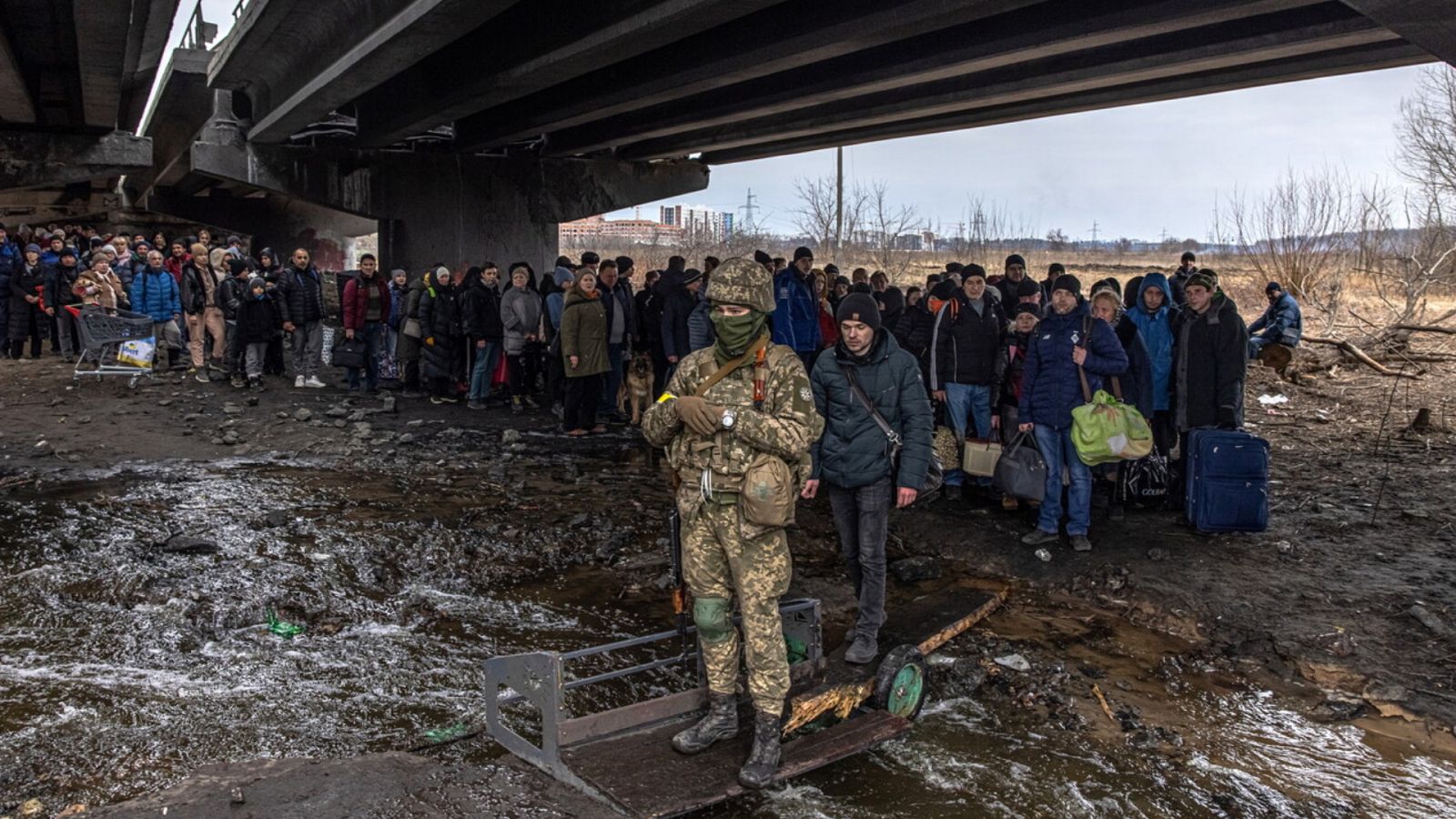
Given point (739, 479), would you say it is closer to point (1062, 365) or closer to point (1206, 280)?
point (1062, 365)

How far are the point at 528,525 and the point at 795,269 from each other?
4.96 meters

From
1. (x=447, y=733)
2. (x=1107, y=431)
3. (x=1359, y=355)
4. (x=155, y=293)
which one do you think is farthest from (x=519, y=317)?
(x=1359, y=355)

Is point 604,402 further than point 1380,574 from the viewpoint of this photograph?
Yes

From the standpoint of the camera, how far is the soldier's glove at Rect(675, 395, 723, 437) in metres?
4.24

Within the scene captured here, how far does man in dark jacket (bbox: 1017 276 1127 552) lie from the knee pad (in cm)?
414

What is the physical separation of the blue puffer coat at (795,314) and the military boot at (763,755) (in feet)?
25.0

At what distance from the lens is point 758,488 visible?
4.18 metres

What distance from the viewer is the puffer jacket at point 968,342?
28.9 feet

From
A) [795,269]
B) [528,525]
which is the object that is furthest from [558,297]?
[528,525]

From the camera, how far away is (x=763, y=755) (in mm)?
4277

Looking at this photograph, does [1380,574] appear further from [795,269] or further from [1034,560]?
[795,269]

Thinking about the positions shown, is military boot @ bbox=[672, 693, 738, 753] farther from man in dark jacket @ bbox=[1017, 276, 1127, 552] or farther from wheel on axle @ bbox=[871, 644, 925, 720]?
man in dark jacket @ bbox=[1017, 276, 1127, 552]

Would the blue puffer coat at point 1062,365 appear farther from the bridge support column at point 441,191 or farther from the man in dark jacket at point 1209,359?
the bridge support column at point 441,191

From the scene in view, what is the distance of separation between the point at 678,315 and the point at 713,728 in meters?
7.50
